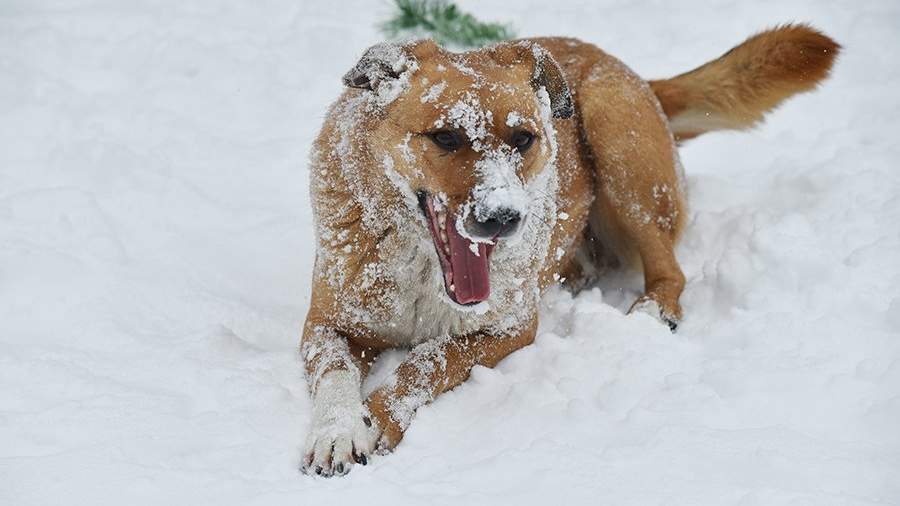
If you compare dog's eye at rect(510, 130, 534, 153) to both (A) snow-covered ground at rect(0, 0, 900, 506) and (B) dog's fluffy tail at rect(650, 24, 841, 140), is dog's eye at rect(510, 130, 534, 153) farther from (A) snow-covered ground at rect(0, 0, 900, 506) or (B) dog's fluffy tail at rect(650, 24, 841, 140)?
(B) dog's fluffy tail at rect(650, 24, 841, 140)

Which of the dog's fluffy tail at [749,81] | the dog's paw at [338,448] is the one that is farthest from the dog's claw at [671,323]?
the dog's paw at [338,448]

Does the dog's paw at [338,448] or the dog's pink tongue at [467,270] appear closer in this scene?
the dog's paw at [338,448]

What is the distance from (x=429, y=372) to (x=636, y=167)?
5.66 ft

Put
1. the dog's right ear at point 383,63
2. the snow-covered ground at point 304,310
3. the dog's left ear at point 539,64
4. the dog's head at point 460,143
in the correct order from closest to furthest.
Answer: the snow-covered ground at point 304,310 → the dog's head at point 460,143 → the dog's right ear at point 383,63 → the dog's left ear at point 539,64

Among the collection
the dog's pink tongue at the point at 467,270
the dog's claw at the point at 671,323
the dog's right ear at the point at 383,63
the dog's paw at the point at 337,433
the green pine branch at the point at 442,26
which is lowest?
the dog's claw at the point at 671,323

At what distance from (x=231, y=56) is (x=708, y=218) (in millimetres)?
3628

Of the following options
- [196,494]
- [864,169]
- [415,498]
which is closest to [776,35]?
[864,169]

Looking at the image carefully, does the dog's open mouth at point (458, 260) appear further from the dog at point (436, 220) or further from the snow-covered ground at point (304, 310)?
the snow-covered ground at point (304, 310)

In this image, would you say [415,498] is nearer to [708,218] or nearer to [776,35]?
[708,218]

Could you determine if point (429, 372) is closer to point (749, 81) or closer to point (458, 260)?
point (458, 260)

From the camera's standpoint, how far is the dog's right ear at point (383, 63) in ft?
11.3

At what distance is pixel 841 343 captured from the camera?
348cm

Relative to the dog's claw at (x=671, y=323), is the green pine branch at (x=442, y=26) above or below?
above

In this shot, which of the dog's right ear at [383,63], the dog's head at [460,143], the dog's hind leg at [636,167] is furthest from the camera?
the dog's hind leg at [636,167]
